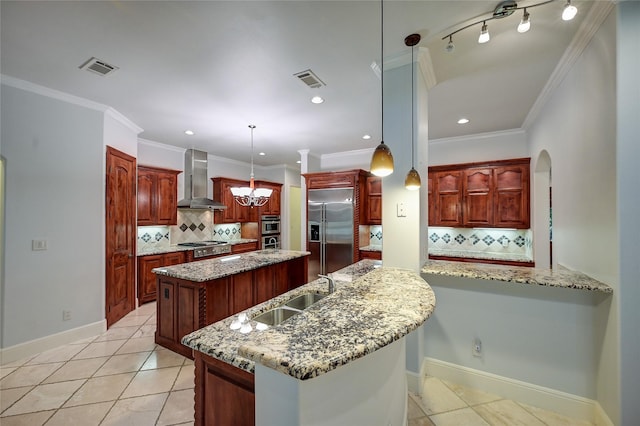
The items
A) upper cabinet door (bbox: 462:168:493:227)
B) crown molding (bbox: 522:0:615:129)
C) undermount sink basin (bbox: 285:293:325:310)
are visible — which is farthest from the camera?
upper cabinet door (bbox: 462:168:493:227)

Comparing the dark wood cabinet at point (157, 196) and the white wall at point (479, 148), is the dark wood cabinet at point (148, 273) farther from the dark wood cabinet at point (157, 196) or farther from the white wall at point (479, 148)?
the white wall at point (479, 148)

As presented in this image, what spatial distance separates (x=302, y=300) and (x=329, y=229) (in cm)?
308

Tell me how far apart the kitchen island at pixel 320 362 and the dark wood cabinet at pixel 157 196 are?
12.9 ft

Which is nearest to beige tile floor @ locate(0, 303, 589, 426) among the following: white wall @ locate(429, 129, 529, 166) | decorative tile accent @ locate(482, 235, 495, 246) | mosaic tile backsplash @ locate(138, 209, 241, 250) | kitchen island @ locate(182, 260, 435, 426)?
kitchen island @ locate(182, 260, 435, 426)

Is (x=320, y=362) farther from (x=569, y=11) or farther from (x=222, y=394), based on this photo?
(x=569, y=11)

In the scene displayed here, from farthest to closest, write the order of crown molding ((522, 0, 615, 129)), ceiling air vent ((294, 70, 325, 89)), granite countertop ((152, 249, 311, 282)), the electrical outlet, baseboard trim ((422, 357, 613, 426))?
granite countertop ((152, 249, 311, 282)) < ceiling air vent ((294, 70, 325, 89)) < the electrical outlet < baseboard trim ((422, 357, 613, 426)) < crown molding ((522, 0, 615, 129))

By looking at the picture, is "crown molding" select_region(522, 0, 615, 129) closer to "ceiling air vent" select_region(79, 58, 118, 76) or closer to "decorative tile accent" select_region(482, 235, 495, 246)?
"decorative tile accent" select_region(482, 235, 495, 246)

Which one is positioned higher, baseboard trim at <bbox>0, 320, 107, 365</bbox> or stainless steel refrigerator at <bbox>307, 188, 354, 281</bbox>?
stainless steel refrigerator at <bbox>307, 188, 354, 281</bbox>

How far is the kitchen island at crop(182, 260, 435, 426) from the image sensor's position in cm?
83

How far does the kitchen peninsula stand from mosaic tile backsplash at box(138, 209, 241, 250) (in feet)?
7.80

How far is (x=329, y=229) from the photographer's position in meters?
5.14

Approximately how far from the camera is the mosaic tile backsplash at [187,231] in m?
4.86

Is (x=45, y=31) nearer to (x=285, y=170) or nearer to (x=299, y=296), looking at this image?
(x=299, y=296)

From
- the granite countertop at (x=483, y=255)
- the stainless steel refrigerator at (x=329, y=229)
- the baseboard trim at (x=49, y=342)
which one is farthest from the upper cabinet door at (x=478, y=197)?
the baseboard trim at (x=49, y=342)
